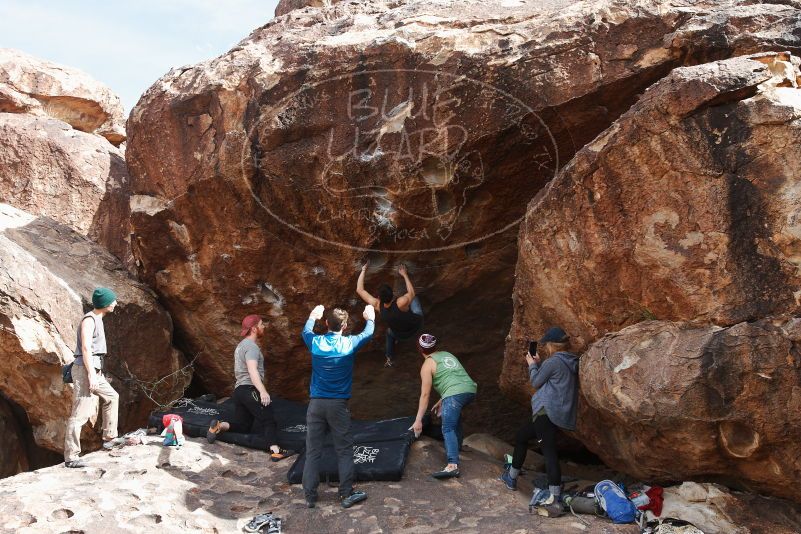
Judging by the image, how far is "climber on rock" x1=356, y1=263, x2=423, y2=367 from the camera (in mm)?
6715

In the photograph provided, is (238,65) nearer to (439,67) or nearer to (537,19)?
(439,67)

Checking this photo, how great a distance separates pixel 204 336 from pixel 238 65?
3008 mm

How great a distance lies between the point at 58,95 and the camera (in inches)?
475

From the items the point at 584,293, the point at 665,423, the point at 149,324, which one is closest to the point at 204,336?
the point at 149,324

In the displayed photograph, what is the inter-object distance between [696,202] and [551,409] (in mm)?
1824

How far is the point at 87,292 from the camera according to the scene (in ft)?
24.1

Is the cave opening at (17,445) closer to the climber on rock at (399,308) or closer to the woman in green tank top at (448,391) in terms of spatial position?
the climber on rock at (399,308)

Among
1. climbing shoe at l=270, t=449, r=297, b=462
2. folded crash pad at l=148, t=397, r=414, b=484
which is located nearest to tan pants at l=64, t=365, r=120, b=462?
folded crash pad at l=148, t=397, r=414, b=484

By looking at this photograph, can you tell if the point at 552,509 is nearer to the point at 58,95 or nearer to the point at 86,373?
the point at 86,373

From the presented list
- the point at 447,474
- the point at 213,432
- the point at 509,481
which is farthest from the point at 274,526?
the point at 509,481

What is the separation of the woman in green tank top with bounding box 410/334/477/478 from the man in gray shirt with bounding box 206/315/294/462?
4.41 ft

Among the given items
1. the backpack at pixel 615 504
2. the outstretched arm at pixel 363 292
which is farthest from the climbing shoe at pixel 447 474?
the outstretched arm at pixel 363 292

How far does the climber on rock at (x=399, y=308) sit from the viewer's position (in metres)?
6.71

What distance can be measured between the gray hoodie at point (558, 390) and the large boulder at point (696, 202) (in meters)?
0.41
